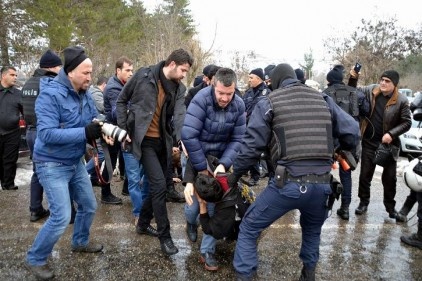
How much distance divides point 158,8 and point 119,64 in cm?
2239

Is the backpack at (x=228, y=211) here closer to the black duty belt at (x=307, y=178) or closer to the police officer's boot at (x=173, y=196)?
the black duty belt at (x=307, y=178)

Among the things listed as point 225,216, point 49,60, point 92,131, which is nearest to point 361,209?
point 225,216

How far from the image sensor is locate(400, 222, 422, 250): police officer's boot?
13.0 ft

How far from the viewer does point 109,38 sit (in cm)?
2186

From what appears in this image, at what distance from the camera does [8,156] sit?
5.74 m

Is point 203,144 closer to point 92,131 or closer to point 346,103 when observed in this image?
point 92,131

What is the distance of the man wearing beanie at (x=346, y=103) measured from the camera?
4.73 meters

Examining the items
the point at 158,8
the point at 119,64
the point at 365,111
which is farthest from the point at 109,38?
the point at 365,111

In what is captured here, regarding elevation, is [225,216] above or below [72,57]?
below

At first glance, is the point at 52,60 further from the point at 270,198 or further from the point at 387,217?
the point at 387,217

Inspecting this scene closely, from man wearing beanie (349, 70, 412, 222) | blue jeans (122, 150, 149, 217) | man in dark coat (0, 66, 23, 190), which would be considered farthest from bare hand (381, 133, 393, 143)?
man in dark coat (0, 66, 23, 190)

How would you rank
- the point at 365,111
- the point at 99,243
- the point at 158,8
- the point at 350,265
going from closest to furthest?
the point at 350,265 < the point at 99,243 < the point at 365,111 < the point at 158,8

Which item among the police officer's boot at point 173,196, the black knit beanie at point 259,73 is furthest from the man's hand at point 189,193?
the black knit beanie at point 259,73

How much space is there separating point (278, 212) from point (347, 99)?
8.46ft
